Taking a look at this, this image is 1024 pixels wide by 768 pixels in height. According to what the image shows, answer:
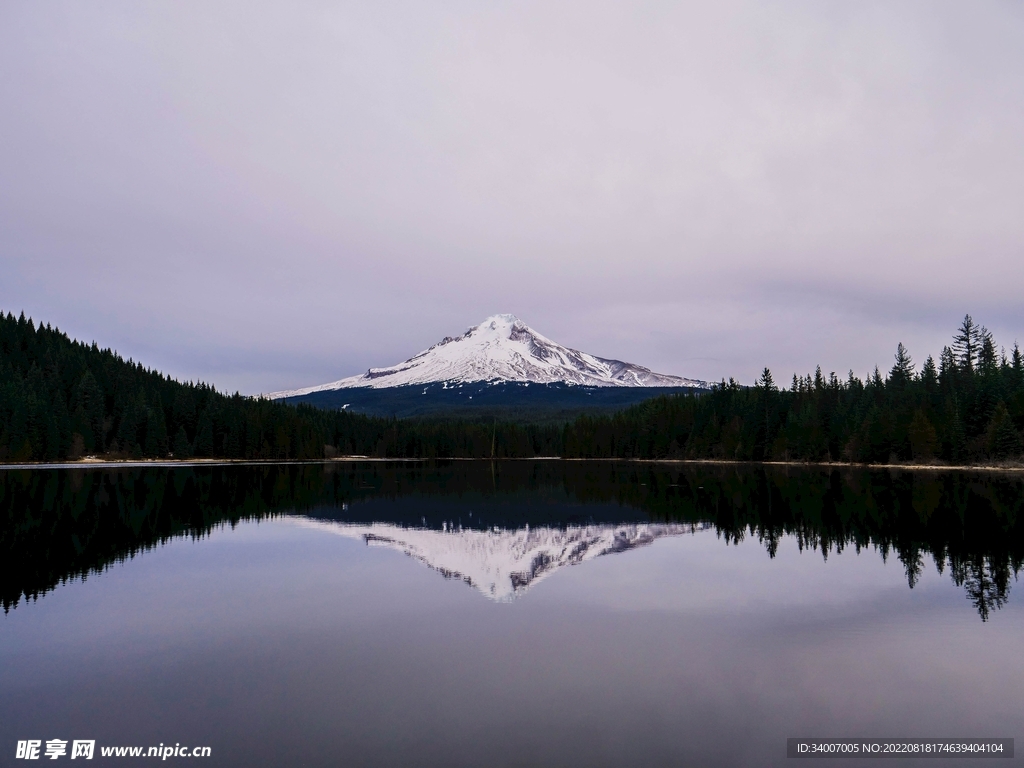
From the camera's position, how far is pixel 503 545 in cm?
3406

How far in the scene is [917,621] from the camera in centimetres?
1859

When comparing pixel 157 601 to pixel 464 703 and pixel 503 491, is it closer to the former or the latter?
Answer: pixel 464 703

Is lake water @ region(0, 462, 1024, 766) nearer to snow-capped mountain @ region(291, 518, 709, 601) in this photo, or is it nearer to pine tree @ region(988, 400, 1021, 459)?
snow-capped mountain @ region(291, 518, 709, 601)

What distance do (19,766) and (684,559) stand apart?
2440 cm

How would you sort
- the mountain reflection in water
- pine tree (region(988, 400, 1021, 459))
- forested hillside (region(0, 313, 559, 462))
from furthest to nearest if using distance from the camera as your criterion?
forested hillside (region(0, 313, 559, 462)) < pine tree (region(988, 400, 1021, 459)) < the mountain reflection in water

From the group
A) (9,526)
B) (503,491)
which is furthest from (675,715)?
(503,491)

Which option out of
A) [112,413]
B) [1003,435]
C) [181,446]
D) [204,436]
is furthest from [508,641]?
[112,413]

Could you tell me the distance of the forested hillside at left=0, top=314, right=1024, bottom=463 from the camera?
107250 millimetres

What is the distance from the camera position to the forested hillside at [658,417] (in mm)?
107250

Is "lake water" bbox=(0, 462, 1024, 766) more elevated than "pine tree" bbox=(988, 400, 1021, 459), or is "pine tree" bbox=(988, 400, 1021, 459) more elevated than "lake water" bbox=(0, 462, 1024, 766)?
"pine tree" bbox=(988, 400, 1021, 459)

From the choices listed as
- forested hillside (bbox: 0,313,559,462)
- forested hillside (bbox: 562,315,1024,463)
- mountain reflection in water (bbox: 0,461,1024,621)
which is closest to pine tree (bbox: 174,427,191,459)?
forested hillside (bbox: 0,313,559,462)

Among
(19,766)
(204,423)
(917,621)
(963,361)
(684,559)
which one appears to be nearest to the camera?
(19,766)

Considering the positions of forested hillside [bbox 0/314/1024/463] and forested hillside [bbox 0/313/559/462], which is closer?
forested hillside [bbox 0/314/1024/463]

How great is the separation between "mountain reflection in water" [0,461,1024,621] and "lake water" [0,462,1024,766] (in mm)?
342
